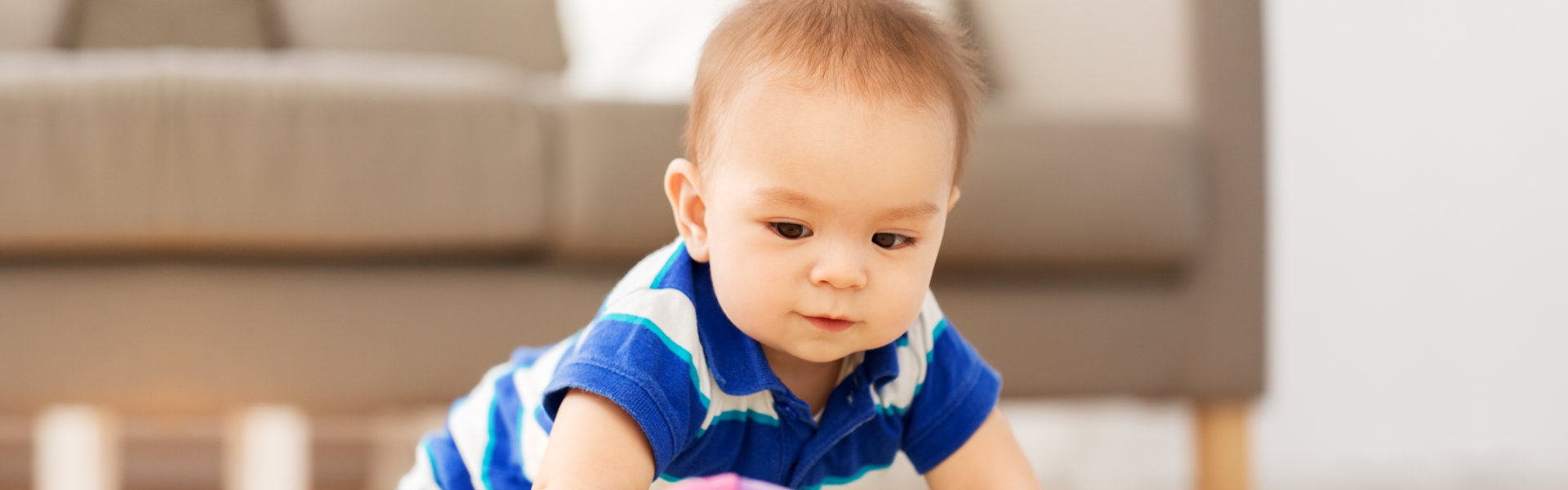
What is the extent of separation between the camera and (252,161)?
96 centimetres

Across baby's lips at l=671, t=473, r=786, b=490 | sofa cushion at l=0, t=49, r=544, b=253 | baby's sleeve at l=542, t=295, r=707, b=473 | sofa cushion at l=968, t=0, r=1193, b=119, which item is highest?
sofa cushion at l=968, t=0, r=1193, b=119

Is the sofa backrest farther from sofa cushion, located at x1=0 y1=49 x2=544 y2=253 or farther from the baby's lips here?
the baby's lips

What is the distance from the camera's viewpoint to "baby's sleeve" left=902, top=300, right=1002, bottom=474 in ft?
2.22

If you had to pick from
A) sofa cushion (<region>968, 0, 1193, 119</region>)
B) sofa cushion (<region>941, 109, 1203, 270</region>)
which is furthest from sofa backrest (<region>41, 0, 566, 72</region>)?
sofa cushion (<region>941, 109, 1203, 270</region>)

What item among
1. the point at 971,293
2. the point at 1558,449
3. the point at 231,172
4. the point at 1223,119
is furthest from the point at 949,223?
the point at 1558,449

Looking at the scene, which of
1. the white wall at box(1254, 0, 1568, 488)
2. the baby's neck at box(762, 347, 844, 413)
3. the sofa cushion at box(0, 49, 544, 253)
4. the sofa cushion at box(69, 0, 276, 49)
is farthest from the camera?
the sofa cushion at box(69, 0, 276, 49)

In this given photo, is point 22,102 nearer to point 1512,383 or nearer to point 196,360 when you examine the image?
point 196,360

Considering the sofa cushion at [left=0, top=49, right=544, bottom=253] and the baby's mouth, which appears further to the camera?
the sofa cushion at [left=0, top=49, right=544, bottom=253]

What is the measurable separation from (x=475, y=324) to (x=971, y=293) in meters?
0.44

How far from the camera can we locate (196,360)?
987 millimetres

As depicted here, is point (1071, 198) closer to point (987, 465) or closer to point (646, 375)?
point (987, 465)

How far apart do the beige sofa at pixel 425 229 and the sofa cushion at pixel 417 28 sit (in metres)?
0.56

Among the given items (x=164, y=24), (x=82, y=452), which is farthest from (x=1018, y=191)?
(x=164, y=24)

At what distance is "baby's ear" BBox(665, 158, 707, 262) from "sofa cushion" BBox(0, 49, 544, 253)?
1.33ft
